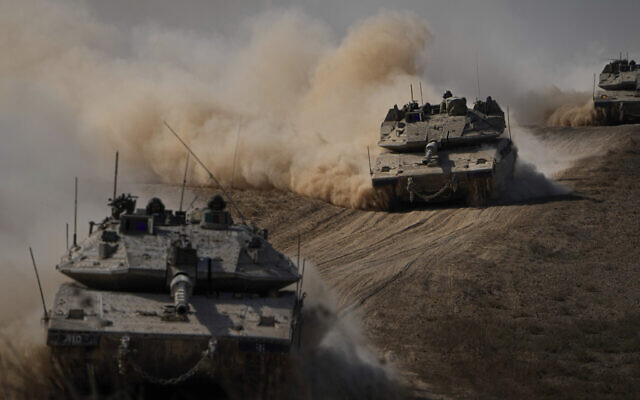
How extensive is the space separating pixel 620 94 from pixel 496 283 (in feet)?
80.8

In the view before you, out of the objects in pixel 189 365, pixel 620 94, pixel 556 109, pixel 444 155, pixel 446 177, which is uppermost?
pixel 556 109

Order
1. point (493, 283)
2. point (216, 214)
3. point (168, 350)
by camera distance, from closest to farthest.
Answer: point (168, 350), point (216, 214), point (493, 283)

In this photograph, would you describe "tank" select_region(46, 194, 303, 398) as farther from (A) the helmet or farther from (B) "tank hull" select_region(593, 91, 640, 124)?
(B) "tank hull" select_region(593, 91, 640, 124)

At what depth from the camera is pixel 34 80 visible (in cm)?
3397

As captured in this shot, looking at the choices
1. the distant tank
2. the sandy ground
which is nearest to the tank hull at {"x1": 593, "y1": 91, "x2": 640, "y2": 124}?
the distant tank

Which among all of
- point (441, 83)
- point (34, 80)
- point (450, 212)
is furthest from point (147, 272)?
point (441, 83)

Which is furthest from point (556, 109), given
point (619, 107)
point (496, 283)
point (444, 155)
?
point (496, 283)

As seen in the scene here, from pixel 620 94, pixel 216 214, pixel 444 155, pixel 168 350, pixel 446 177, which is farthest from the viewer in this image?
pixel 620 94

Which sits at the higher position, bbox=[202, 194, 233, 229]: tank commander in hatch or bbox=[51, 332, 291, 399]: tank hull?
bbox=[202, 194, 233, 229]: tank commander in hatch

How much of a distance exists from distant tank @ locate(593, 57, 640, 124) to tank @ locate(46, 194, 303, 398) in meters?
28.6

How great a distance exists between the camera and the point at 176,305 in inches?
466

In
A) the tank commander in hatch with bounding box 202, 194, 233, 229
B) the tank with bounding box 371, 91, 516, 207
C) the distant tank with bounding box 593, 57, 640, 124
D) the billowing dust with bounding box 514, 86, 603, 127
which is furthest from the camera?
the billowing dust with bounding box 514, 86, 603, 127

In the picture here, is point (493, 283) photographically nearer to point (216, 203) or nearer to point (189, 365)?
point (216, 203)

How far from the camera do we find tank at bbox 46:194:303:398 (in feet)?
37.4
